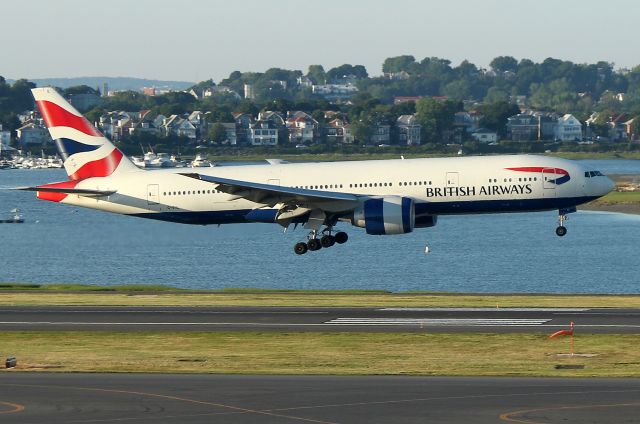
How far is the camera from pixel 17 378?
1484 inches

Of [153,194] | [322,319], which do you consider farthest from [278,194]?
[322,319]

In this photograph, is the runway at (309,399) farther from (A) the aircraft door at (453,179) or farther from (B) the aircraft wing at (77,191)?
(B) the aircraft wing at (77,191)

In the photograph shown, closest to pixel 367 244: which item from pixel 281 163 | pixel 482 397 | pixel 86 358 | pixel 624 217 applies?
pixel 624 217

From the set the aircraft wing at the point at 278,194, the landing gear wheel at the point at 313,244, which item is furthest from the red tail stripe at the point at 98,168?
the landing gear wheel at the point at 313,244

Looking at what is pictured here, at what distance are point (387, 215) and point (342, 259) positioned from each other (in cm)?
4834

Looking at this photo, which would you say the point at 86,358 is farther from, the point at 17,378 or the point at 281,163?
the point at 281,163

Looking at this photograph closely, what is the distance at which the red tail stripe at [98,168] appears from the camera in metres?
70.4

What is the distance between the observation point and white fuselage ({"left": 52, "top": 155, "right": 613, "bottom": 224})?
211 ft

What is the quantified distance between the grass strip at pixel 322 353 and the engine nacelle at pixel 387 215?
681 inches

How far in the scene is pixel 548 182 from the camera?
6462cm

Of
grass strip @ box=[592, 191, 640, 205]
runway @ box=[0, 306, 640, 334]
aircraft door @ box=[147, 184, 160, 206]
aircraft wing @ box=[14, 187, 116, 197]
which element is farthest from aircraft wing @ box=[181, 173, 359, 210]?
grass strip @ box=[592, 191, 640, 205]

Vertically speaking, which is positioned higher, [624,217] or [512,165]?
[512,165]

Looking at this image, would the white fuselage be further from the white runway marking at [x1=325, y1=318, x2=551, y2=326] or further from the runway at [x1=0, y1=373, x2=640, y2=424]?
the runway at [x1=0, y1=373, x2=640, y2=424]

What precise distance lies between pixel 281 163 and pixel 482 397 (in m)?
38.3
